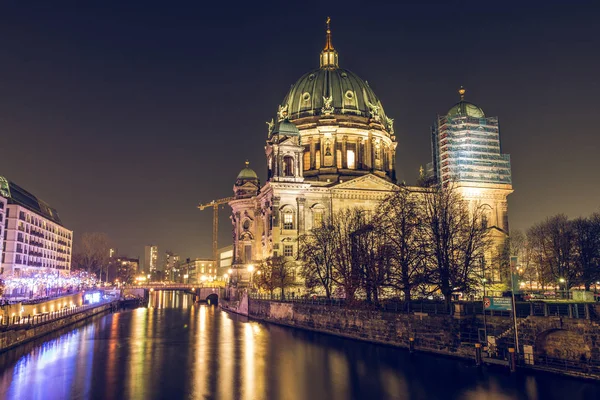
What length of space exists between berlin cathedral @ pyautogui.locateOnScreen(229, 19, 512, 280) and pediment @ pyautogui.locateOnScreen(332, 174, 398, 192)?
0.17 meters

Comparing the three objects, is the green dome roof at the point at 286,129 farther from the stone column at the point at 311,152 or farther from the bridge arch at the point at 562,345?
the bridge arch at the point at 562,345

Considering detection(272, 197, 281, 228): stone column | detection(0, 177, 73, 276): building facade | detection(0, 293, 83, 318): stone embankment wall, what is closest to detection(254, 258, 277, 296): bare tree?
detection(272, 197, 281, 228): stone column

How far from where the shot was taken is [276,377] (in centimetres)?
3856

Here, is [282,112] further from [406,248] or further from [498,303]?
Answer: [498,303]

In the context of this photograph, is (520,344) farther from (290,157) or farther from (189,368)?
(290,157)

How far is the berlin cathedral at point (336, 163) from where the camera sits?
92.1 meters

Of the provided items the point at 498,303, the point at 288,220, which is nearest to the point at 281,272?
the point at 288,220

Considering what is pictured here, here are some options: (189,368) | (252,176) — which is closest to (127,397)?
(189,368)

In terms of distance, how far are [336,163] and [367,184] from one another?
1124cm

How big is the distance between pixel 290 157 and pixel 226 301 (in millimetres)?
33449

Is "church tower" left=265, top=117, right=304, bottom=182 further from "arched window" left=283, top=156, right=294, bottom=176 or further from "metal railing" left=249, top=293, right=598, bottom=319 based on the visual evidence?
"metal railing" left=249, top=293, right=598, bottom=319

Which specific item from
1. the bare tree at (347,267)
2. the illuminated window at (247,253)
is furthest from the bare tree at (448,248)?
the illuminated window at (247,253)

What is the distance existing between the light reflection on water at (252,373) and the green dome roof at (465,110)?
60904mm

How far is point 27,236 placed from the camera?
11338cm
